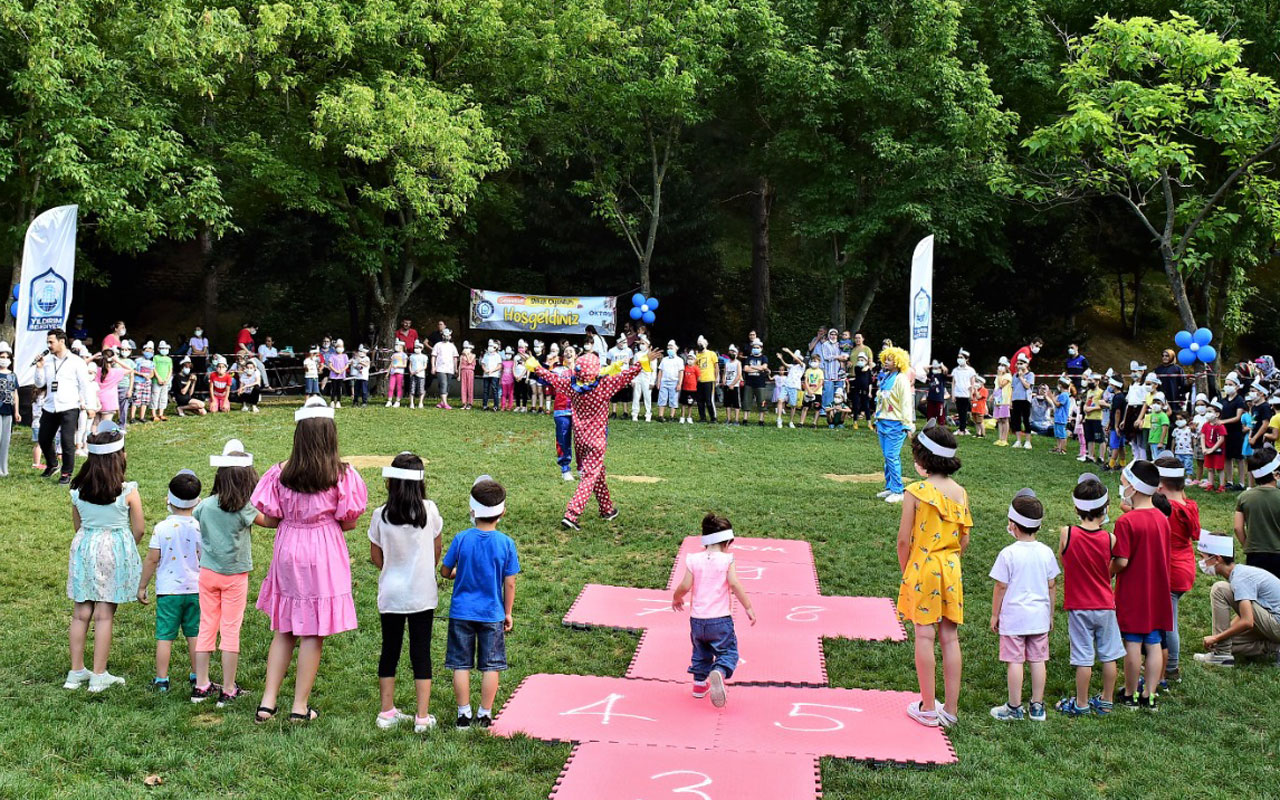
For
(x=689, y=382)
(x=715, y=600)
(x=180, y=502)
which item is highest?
(x=689, y=382)

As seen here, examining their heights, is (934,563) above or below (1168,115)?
below

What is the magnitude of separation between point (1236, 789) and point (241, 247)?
1305 inches

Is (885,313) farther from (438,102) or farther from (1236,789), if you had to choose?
(1236,789)

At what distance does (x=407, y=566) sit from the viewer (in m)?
6.58

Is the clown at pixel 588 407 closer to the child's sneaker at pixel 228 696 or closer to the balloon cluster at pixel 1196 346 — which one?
the child's sneaker at pixel 228 696

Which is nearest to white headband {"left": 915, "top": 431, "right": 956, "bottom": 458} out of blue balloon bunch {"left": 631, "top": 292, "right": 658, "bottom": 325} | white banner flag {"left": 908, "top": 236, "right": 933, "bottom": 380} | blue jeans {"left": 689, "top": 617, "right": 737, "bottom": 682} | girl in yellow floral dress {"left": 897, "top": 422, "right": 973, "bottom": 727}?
girl in yellow floral dress {"left": 897, "top": 422, "right": 973, "bottom": 727}

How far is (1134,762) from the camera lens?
6.48 m

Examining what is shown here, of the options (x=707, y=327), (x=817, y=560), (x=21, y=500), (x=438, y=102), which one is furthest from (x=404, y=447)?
(x=707, y=327)

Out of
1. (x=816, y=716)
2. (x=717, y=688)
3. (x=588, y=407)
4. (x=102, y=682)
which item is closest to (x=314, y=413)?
(x=102, y=682)

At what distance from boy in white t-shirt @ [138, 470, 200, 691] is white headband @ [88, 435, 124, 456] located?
54 centimetres

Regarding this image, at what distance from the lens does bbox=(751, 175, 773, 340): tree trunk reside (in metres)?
→ 34.3

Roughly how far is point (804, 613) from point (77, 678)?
5715 mm

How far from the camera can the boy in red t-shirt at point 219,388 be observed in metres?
23.2

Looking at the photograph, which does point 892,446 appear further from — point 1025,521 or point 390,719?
point 390,719
